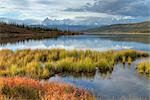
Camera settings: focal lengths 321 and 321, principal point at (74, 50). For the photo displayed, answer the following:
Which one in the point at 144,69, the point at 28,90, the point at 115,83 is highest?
the point at 28,90

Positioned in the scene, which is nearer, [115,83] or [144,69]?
[115,83]

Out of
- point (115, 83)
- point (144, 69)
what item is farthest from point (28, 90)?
point (144, 69)

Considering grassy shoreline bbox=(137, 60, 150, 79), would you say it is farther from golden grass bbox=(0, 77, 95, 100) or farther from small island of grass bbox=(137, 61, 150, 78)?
golden grass bbox=(0, 77, 95, 100)

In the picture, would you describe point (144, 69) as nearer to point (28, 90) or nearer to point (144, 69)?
point (144, 69)

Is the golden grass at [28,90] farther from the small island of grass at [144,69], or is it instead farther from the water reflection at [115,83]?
the small island of grass at [144,69]

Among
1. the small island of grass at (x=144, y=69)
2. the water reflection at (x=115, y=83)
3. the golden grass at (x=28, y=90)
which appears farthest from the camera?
the small island of grass at (x=144, y=69)

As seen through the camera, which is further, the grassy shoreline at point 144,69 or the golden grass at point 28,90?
the grassy shoreline at point 144,69

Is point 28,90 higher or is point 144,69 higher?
point 28,90

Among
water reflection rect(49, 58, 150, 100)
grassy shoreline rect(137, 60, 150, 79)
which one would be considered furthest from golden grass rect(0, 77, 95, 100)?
grassy shoreline rect(137, 60, 150, 79)

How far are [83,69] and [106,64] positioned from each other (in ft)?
6.77

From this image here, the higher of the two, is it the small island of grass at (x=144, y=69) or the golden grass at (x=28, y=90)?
the golden grass at (x=28, y=90)

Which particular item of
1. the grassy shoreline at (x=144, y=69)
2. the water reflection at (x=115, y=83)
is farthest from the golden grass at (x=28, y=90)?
the grassy shoreline at (x=144, y=69)

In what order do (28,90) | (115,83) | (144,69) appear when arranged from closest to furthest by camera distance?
1. (28,90)
2. (115,83)
3. (144,69)

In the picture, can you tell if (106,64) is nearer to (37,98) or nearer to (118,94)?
(118,94)
